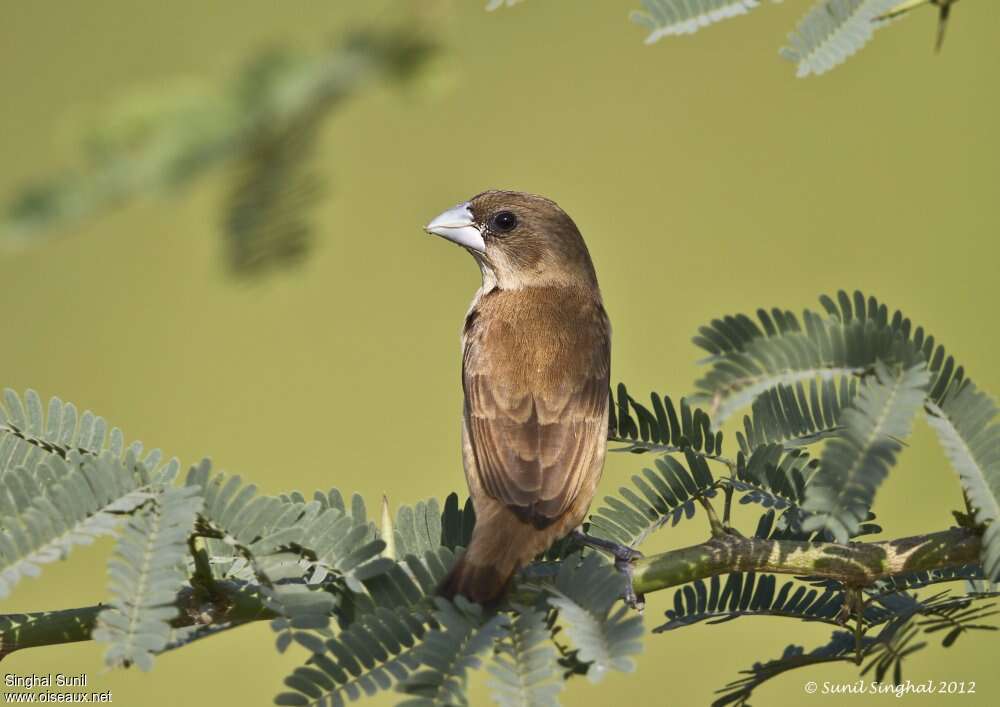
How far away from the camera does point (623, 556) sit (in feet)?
6.31

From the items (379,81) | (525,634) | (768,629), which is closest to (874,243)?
(768,629)

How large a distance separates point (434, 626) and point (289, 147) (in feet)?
3.61

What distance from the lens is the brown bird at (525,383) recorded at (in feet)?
6.77

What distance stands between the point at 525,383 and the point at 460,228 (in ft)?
3.20

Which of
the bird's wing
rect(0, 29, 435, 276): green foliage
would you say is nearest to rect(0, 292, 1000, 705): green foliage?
the bird's wing

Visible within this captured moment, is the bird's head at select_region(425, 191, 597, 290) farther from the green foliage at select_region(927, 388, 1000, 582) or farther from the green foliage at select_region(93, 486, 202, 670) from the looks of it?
the green foliage at select_region(93, 486, 202, 670)

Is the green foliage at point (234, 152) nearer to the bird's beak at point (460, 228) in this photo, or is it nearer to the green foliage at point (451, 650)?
the green foliage at point (451, 650)

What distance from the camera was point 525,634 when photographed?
4.83 ft

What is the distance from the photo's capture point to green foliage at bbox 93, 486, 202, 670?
1.24 m

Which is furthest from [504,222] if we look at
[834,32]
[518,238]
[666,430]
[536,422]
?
[834,32]

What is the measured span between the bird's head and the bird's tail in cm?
143

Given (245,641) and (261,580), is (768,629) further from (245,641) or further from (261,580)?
(261,580)

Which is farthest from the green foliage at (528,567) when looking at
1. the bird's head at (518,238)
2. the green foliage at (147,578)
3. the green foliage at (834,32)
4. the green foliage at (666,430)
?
the bird's head at (518,238)

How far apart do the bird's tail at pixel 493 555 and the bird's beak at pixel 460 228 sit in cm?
149
